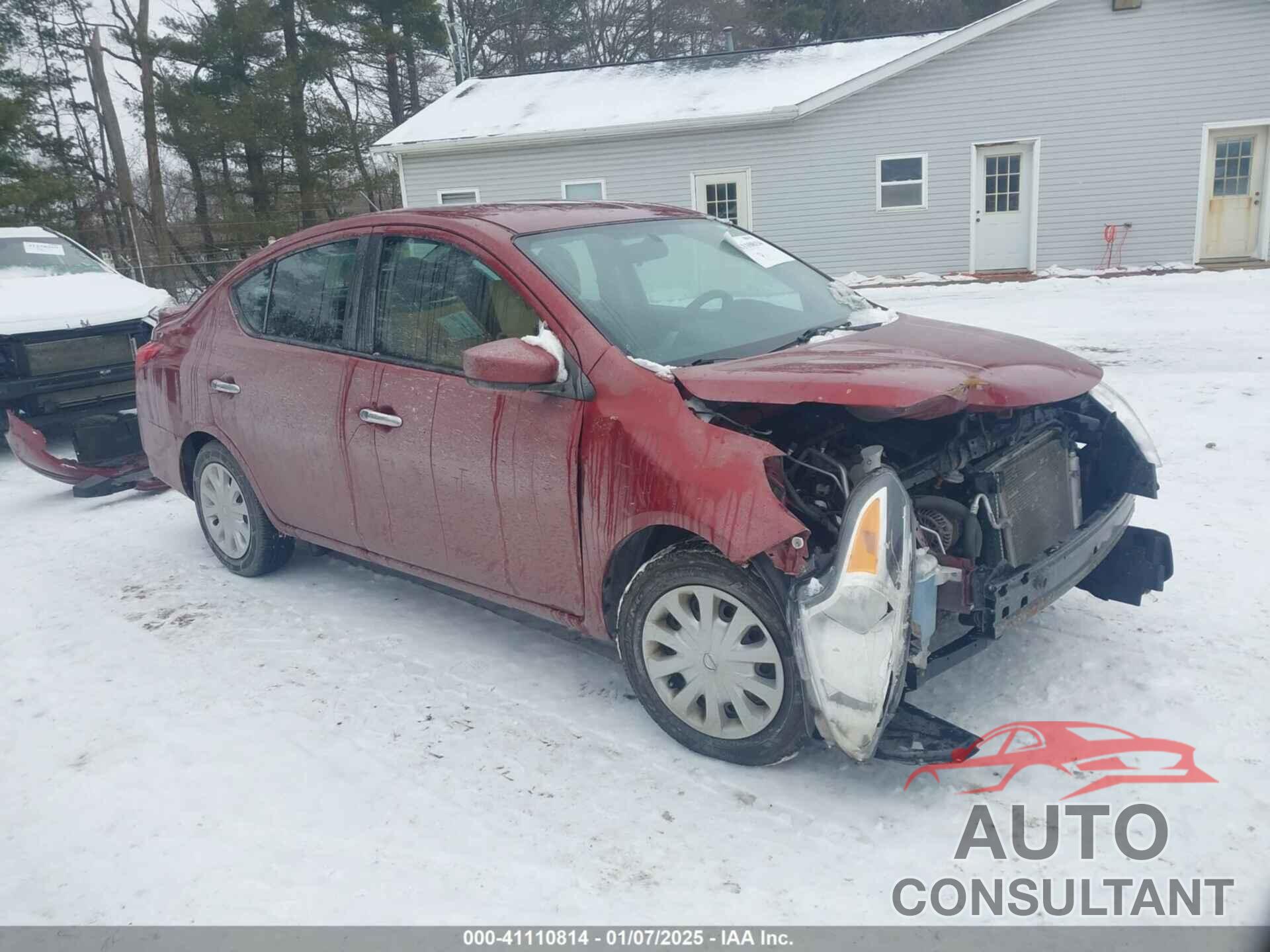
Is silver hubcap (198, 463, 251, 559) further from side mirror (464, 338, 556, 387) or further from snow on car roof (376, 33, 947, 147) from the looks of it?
snow on car roof (376, 33, 947, 147)

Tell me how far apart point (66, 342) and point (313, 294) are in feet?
15.7

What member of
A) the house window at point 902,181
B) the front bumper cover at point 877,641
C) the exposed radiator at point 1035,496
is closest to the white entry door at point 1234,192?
the house window at point 902,181

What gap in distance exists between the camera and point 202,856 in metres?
2.89

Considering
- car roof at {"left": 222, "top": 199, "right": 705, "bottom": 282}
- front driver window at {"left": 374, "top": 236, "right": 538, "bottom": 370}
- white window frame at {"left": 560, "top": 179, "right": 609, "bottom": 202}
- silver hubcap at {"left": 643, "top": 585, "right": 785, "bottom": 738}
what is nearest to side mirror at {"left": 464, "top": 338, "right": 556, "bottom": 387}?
front driver window at {"left": 374, "top": 236, "right": 538, "bottom": 370}

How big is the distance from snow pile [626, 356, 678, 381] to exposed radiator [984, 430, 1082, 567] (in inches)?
42.9

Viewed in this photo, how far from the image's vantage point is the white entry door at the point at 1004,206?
1702 centimetres

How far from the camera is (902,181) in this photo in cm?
1748

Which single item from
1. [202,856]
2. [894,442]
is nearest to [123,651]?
[202,856]

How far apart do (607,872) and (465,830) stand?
0.50 metres

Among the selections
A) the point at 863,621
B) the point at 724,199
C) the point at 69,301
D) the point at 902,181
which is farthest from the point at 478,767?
the point at 902,181

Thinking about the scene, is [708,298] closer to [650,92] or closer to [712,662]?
[712,662]

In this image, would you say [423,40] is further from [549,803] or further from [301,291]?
[549,803]

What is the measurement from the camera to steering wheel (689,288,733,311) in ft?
12.5

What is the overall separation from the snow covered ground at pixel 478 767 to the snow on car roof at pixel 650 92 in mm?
14505
